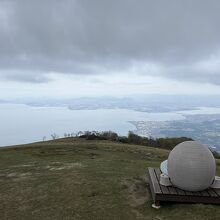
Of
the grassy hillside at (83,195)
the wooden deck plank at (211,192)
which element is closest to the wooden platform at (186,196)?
the wooden deck plank at (211,192)

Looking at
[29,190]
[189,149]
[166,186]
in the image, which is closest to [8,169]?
[29,190]

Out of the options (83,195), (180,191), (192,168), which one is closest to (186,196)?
(180,191)

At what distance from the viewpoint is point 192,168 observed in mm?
9898

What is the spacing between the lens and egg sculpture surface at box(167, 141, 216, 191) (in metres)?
9.93

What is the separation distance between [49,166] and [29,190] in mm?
5169

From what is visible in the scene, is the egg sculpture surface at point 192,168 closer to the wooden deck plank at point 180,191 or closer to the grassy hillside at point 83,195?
the wooden deck plank at point 180,191

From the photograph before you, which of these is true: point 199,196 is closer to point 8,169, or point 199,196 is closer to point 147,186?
point 147,186

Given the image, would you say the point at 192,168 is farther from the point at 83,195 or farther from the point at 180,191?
the point at 83,195

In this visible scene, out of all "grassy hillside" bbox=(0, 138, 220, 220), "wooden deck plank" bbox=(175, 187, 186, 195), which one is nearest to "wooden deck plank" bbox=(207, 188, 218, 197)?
"grassy hillside" bbox=(0, 138, 220, 220)

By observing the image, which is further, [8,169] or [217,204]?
[8,169]

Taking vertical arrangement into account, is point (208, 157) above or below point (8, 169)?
above

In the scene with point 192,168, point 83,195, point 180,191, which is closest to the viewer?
point 192,168

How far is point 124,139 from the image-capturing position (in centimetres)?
3912

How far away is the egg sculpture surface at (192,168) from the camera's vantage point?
993 centimetres
